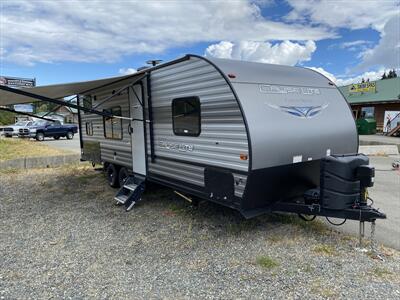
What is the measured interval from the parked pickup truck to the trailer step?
836 inches

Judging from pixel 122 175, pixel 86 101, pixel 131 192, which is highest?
pixel 86 101

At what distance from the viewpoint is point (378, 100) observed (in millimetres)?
28188

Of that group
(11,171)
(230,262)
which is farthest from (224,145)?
(11,171)

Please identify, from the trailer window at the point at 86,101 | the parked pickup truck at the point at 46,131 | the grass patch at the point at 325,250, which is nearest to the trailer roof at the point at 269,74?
the grass patch at the point at 325,250

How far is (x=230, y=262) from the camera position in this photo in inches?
173

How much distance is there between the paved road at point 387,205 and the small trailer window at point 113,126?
5.23m

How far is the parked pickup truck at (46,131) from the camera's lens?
2558cm

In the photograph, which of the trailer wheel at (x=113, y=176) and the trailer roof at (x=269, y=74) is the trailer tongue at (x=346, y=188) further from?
the trailer wheel at (x=113, y=176)

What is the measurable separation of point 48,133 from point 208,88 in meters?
24.5

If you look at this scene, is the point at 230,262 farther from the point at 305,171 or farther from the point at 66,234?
the point at 66,234

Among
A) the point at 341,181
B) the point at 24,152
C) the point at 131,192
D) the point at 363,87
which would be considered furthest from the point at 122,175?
the point at 363,87

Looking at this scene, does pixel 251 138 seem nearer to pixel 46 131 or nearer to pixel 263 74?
pixel 263 74

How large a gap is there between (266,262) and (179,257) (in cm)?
117

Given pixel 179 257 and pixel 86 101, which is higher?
pixel 86 101
